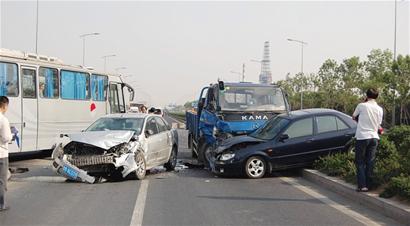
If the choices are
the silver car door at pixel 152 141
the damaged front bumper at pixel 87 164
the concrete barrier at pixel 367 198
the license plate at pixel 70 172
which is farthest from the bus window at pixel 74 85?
the concrete barrier at pixel 367 198

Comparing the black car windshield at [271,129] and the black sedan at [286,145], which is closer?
the black sedan at [286,145]

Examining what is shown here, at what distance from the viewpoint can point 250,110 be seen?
14.5 metres

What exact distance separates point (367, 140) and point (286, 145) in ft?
11.3

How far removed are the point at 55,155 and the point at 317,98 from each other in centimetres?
5240

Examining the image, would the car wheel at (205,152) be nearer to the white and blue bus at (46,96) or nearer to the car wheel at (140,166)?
the car wheel at (140,166)

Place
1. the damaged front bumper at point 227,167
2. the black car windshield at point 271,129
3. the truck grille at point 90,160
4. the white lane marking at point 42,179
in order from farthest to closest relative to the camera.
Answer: the black car windshield at point 271,129, the damaged front bumper at point 227,167, the white lane marking at point 42,179, the truck grille at point 90,160

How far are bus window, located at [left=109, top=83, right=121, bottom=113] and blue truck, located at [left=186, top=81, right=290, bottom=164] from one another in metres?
6.85

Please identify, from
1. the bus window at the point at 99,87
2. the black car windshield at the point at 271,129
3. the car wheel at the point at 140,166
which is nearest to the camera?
the car wheel at the point at 140,166

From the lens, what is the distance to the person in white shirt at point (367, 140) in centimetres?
931

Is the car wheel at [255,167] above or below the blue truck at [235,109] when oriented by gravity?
below

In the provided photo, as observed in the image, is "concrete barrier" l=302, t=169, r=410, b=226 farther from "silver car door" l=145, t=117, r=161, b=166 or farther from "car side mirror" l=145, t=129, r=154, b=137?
"car side mirror" l=145, t=129, r=154, b=137

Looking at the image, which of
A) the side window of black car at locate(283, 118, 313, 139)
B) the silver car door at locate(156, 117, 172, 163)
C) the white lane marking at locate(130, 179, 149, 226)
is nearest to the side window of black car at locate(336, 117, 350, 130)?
the side window of black car at locate(283, 118, 313, 139)

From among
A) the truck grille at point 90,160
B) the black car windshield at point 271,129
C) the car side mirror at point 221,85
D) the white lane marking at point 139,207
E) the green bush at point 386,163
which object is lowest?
the white lane marking at point 139,207

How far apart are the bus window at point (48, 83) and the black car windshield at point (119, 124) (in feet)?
12.9
